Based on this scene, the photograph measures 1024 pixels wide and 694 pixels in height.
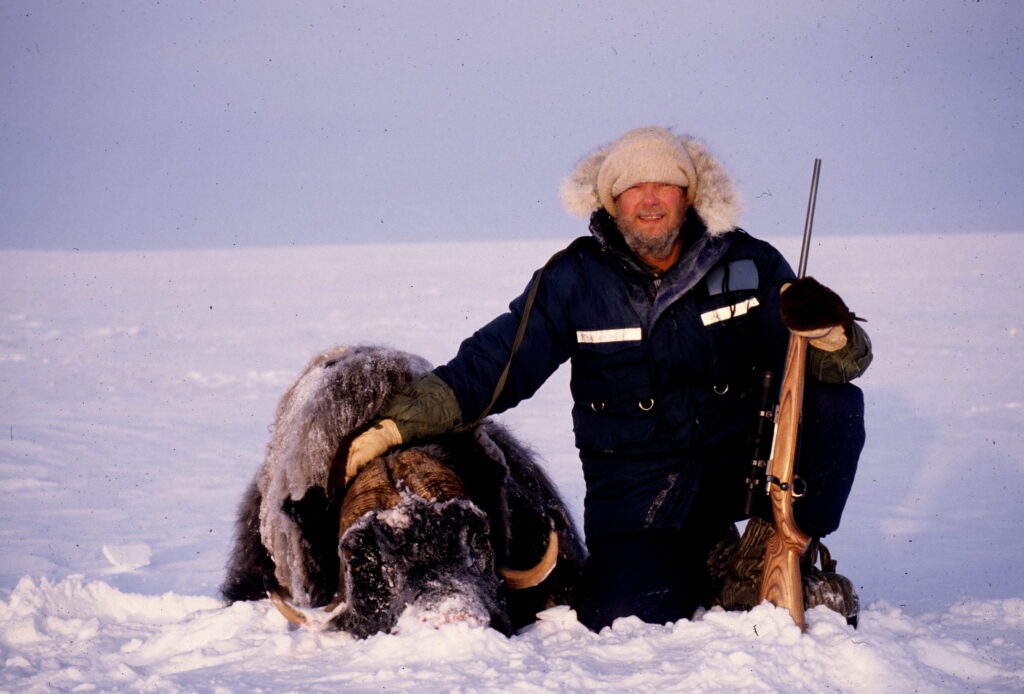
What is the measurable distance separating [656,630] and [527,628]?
54cm

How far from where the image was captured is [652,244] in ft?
13.2

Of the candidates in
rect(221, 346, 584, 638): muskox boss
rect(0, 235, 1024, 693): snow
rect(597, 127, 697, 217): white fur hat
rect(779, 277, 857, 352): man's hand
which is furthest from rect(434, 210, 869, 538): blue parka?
rect(0, 235, 1024, 693): snow

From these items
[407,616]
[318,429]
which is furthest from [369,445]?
[407,616]

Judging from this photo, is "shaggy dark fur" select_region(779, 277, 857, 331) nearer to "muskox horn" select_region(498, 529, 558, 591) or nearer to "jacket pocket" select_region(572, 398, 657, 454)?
"jacket pocket" select_region(572, 398, 657, 454)

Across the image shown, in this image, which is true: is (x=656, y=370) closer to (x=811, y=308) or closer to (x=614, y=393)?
(x=614, y=393)

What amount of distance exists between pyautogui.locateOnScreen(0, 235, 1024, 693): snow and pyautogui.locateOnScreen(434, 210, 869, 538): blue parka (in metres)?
0.66

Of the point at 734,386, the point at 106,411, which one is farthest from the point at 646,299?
the point at 106,411

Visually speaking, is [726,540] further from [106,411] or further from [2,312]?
[2,312]

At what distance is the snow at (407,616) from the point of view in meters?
3.05

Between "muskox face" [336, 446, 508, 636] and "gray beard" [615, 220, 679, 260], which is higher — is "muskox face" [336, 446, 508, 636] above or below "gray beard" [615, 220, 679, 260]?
below

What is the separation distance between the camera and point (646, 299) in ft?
12.9

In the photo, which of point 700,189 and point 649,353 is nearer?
point 649,353

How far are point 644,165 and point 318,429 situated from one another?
1592 mm

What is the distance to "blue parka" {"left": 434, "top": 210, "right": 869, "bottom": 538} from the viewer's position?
3906mm
